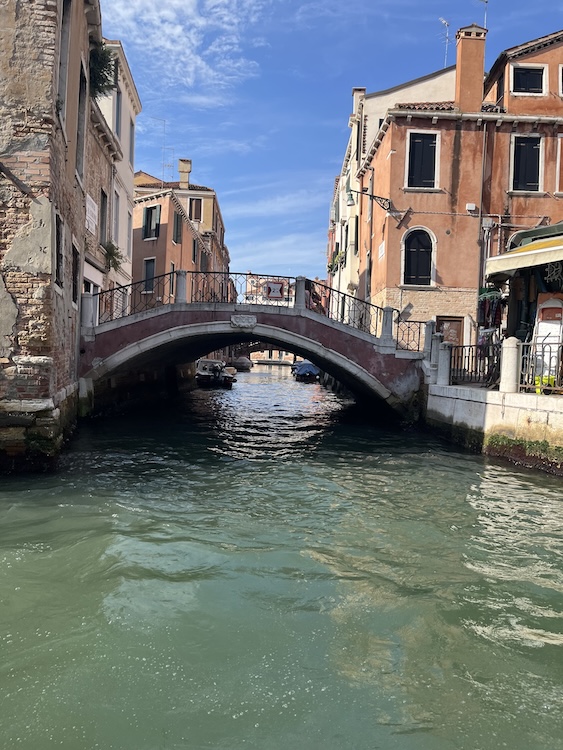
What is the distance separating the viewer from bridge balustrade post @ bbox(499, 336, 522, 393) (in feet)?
28.8

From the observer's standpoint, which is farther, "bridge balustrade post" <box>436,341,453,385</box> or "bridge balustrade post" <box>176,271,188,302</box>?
"bridge balustrade post" <box>176,271,188,302</box>

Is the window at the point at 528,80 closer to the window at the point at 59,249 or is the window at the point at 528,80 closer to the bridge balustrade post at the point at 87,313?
the bridge balustrade post at the point at 87,313

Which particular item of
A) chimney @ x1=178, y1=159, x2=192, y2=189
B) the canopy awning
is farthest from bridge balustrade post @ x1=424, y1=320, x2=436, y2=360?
chimney @ x1=178, y1=159, x2=192, y2=189

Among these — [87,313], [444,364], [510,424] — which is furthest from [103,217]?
[510,424]

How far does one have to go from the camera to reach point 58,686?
287cm

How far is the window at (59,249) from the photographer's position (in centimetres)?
759

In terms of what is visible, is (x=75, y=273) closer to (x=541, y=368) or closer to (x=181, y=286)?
(x=181, y=286)

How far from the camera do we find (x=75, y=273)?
10242 mm

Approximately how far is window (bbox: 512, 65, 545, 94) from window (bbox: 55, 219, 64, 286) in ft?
45.0

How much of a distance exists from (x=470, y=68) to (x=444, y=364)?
31.1ft

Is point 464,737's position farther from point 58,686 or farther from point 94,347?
point 94,347

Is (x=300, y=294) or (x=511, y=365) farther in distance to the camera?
(x=300, y=294)

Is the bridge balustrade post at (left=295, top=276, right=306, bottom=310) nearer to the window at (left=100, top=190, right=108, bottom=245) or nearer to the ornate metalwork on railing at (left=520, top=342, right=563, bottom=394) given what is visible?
the ornate metalwork on railing at (left=520, top=342, right=563, bottom=394)

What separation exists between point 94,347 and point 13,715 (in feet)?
31.9
